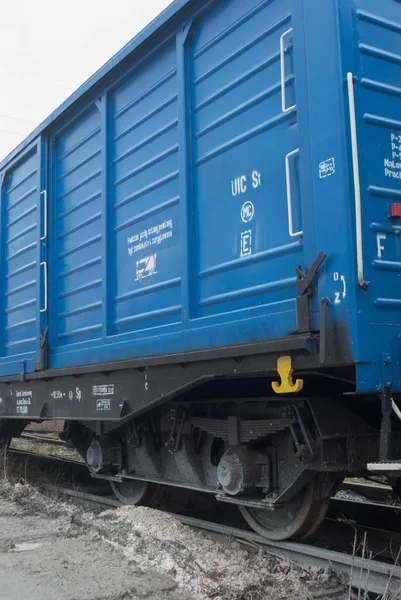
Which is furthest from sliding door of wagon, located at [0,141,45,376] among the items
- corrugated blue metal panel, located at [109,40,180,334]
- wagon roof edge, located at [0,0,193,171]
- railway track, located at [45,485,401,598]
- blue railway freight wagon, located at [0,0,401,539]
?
railway track, located at [45,485,401,598]

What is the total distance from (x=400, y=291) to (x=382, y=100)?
1182mm

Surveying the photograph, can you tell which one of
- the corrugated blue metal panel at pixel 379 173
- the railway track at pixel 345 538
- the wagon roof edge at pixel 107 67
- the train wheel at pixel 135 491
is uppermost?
the wagon roof edge at pixel 107 67

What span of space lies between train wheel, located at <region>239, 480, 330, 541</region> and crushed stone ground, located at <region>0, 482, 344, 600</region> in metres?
0.24

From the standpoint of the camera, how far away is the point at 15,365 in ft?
24.3

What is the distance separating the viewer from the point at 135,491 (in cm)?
617

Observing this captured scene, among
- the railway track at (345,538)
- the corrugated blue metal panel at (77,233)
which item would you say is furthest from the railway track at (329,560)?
the corrugated blue metal panel at (77,233)

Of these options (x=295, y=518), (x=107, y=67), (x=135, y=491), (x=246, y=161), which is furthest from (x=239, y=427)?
(x=107, y=67)

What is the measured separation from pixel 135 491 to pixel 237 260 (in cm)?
298

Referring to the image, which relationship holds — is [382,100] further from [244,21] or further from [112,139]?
[112,139]

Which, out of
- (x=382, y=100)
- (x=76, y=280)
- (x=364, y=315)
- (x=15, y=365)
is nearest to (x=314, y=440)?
(x=364, y=315)

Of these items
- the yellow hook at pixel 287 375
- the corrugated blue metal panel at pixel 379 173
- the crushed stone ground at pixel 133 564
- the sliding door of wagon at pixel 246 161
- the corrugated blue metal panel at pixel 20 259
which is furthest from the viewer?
the corrugated blue metal panel at pixel 20 259

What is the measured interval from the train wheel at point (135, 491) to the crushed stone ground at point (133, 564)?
49 cm

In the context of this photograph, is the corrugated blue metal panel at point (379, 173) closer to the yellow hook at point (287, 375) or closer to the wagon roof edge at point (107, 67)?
the yellow hook at point (287, 375)

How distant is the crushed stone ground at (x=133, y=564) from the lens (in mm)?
3580
